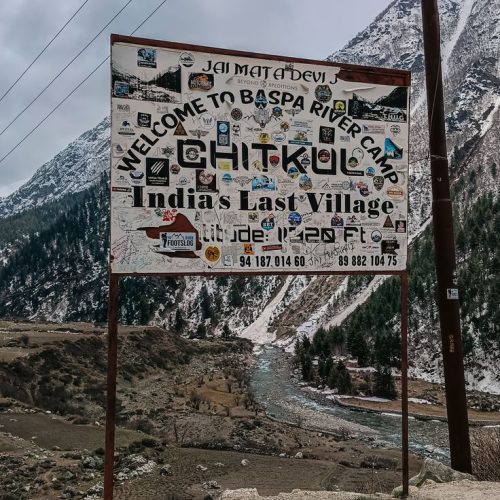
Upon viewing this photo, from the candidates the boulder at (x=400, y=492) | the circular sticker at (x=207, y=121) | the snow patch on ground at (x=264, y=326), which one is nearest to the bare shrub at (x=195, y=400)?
the boulder at (x=400, y=492)

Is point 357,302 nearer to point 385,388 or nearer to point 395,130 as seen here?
point 385,388

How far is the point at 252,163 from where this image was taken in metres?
6.71

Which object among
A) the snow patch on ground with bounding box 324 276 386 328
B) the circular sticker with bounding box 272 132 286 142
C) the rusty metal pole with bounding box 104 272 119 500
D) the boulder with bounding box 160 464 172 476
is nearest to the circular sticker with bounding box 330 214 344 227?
the circular sticker with bounding box 272 132 286 142

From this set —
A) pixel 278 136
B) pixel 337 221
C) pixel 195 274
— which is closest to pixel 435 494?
pixel 337 221

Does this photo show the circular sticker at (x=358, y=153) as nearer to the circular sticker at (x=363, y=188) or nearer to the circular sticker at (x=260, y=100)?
the circular sticker at (x=363, y=188)

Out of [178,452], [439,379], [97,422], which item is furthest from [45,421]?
[439,379]

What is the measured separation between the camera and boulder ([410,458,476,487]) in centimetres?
835

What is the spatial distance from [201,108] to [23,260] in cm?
19540

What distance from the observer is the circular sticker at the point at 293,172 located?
688 centimetres

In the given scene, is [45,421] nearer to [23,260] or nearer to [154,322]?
[154,322]

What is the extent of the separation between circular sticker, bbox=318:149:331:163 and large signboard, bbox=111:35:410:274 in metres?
0.01

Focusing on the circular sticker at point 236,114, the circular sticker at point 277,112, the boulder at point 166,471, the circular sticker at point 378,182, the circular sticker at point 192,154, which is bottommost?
the boulder at point 166,471

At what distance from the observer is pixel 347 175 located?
7.14 metres

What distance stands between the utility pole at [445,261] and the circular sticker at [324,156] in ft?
8.12
